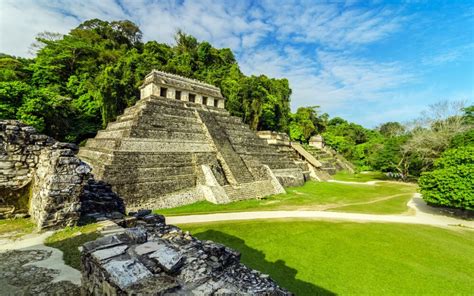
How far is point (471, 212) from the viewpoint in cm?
1330

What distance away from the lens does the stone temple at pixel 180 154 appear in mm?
13312

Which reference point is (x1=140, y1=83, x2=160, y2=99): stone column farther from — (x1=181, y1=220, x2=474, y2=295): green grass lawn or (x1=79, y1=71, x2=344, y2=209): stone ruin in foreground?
(x1=181, y1=220, x2=474, y2=295): green grass lawn

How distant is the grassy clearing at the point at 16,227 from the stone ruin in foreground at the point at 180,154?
5561mm

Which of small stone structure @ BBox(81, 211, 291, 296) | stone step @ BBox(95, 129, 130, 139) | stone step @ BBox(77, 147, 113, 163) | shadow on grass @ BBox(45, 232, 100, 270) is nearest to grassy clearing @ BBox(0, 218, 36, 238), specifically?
shadow on grass @ BBox(45, 232, 100, 270)

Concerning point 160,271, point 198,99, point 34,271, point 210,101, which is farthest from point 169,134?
point 160,271

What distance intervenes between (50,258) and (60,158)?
2854mm

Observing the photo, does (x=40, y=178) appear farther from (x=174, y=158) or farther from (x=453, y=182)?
(x=453, y=182)

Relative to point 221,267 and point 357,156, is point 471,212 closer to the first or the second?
point 221,267

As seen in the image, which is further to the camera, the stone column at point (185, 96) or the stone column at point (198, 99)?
the stone column at point (198, 99)

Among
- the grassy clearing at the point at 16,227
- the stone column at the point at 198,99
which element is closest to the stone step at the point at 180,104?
the stone column at the point at 198,99

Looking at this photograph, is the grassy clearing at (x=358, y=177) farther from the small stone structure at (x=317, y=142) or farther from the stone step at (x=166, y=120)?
the stone step at (x=166, y=120)

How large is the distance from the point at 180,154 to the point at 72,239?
1084cm

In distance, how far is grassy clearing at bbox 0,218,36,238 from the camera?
5764 millimetres

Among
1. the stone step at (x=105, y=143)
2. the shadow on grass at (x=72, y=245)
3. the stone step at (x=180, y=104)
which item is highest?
the stone step at (x=180, y=104)
